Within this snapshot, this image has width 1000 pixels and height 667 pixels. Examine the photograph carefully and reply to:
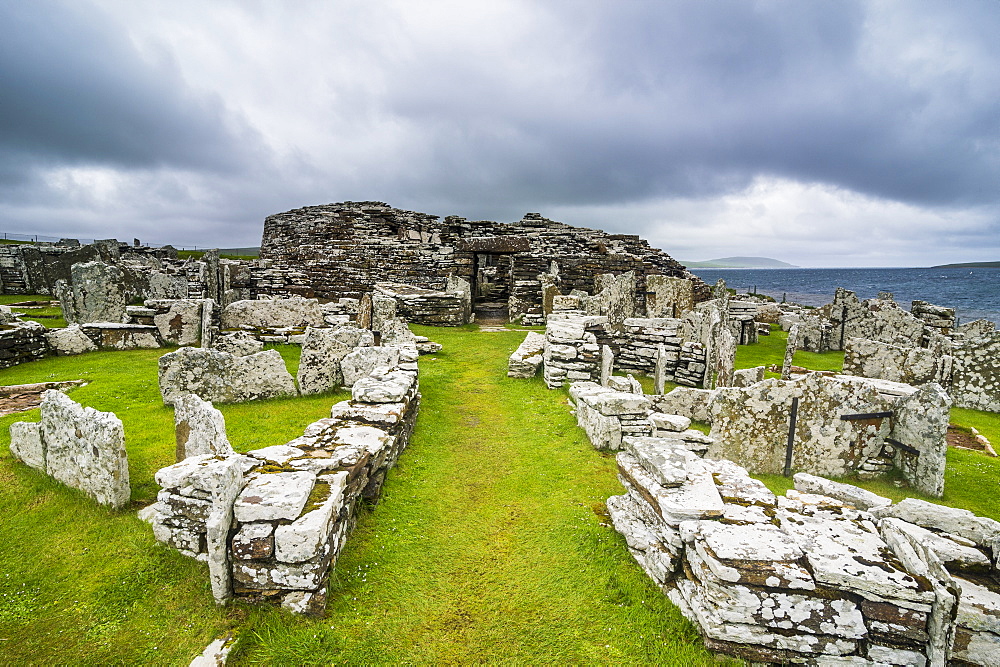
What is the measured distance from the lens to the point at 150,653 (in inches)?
119

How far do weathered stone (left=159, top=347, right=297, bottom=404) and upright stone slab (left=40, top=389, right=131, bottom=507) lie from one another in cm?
260

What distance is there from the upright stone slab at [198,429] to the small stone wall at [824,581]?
458 centimetres

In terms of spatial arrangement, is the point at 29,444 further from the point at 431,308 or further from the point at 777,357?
the point at 777,357

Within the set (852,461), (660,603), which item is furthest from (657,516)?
(852,461)

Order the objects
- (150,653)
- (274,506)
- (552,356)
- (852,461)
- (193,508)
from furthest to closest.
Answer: (552,356) → (852,461) → (193,508) → (274,506) → (150,653)

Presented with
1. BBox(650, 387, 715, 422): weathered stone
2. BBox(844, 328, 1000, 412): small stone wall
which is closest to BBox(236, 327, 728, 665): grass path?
BBox(650, 387, 715, 422): weathered stone

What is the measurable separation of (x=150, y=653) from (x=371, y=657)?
1496 mm

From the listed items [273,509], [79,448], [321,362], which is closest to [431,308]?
[321,362]

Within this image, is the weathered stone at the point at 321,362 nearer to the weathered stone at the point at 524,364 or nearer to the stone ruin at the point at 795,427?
the weathered stone at the point at 524,364

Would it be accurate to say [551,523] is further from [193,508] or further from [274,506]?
[193,508]

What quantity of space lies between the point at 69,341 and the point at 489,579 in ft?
45.7

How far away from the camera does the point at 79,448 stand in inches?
187

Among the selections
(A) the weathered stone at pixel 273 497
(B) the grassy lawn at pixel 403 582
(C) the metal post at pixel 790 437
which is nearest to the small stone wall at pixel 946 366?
(C) the metal post at pixel 790 437

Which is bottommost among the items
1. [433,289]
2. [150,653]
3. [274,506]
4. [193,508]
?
[150,653]
